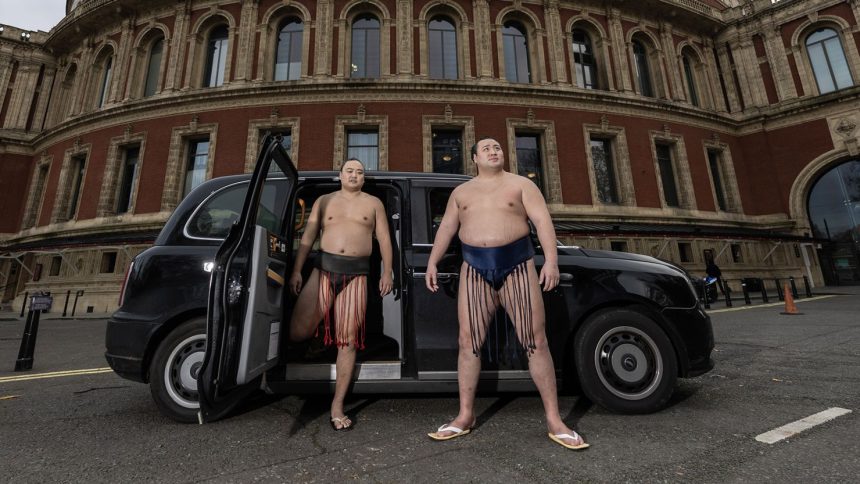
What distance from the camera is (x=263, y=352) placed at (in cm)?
237

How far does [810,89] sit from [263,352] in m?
29.5

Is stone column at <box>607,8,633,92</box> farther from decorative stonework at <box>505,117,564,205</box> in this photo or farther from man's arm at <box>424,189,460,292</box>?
man's arm at <box>424,189,460,292</box>

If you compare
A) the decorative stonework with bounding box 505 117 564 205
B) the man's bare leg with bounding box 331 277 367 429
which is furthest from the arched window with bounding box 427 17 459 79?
the man's bare leg with bounding box 331 277 367 429

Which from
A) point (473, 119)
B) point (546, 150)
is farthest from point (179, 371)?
point (546, 150)

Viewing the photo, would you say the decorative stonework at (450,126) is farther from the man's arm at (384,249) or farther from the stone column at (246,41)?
the man's arm at (384,249)

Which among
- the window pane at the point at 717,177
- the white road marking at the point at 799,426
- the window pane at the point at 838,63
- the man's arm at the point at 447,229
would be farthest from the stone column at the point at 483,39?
the window pane at the point at 838,63

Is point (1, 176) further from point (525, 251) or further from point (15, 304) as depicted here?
point (525, 251)

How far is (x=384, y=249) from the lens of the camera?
274 cm

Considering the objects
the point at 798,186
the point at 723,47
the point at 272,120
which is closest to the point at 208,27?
the point at 272,120

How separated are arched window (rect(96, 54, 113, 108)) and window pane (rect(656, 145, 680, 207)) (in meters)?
31.2

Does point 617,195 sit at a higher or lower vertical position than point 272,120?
lower

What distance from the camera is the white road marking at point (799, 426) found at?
213 cm

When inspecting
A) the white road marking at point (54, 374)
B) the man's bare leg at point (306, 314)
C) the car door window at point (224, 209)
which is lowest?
the white road marking at point (54, 374)

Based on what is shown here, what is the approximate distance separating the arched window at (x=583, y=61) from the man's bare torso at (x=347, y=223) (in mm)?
19646
